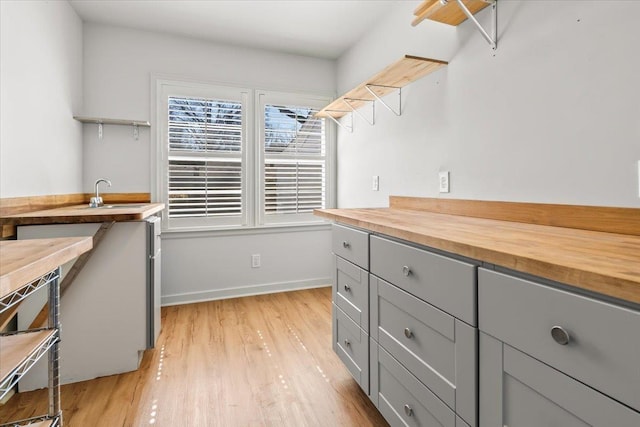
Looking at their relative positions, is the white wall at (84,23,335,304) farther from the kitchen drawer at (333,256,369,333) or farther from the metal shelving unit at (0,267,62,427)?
the metal shelving unit at (0,267,62,427)

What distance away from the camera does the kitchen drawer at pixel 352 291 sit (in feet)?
5.08

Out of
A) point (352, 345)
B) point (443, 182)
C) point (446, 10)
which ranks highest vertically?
point (446, 10)

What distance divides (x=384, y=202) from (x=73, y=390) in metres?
2.25

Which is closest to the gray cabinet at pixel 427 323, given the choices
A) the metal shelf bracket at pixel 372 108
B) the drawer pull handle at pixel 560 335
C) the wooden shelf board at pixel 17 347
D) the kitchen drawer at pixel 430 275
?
the kitchen drawer at pixel 430 275

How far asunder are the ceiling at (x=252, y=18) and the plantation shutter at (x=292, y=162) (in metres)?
0.65

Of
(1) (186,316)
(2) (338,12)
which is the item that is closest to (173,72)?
(2) (338,12)

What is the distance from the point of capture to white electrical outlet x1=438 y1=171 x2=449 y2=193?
6.32 ft

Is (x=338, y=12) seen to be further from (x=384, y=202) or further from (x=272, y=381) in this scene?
(x=272, y=381)

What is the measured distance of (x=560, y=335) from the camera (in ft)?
2.22

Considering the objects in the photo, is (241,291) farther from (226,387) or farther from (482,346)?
(482,346)

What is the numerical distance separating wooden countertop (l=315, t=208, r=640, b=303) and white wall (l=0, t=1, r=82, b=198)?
6.65 ft

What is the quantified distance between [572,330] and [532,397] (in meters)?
0.21

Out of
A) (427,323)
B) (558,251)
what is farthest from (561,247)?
(427,323)

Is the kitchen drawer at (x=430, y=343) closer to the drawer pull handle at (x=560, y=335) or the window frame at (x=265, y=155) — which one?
the drawer pull handle at (x=560, y=335)
